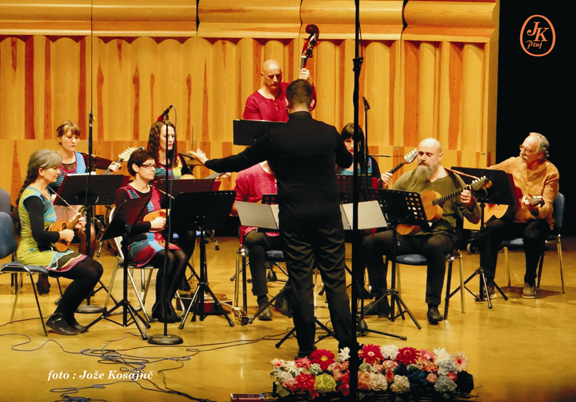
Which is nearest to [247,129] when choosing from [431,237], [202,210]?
→ [202,210]

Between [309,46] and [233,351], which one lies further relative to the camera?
[309,46]

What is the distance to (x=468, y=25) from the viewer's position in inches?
337

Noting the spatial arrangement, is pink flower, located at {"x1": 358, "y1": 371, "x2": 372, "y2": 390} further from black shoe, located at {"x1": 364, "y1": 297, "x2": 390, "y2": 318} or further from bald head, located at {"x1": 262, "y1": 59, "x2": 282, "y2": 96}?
bald head, located at {"x1": 262, "y1": 59, "x2": 282, "y2": 96}

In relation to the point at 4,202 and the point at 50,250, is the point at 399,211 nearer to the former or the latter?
the point at 50,250

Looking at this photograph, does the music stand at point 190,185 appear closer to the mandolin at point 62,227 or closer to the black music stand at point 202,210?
the black music stand at point 202,210

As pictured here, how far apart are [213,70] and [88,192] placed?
12.6 feet

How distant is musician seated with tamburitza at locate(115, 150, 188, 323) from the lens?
199 inches

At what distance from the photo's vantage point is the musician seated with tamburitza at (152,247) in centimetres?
505

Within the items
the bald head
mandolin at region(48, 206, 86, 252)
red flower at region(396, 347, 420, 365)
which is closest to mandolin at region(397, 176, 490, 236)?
red flower at region(396, 347, 420, 365)

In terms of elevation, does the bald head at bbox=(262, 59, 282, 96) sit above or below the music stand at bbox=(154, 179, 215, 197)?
above

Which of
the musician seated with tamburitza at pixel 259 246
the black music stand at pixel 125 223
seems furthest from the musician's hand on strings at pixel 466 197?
the black music stand at pixel 125 223

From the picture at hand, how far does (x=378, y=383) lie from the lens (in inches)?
139

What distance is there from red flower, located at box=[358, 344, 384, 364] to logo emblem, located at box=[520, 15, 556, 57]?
19.6ft

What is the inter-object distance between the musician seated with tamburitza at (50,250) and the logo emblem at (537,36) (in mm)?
5939
